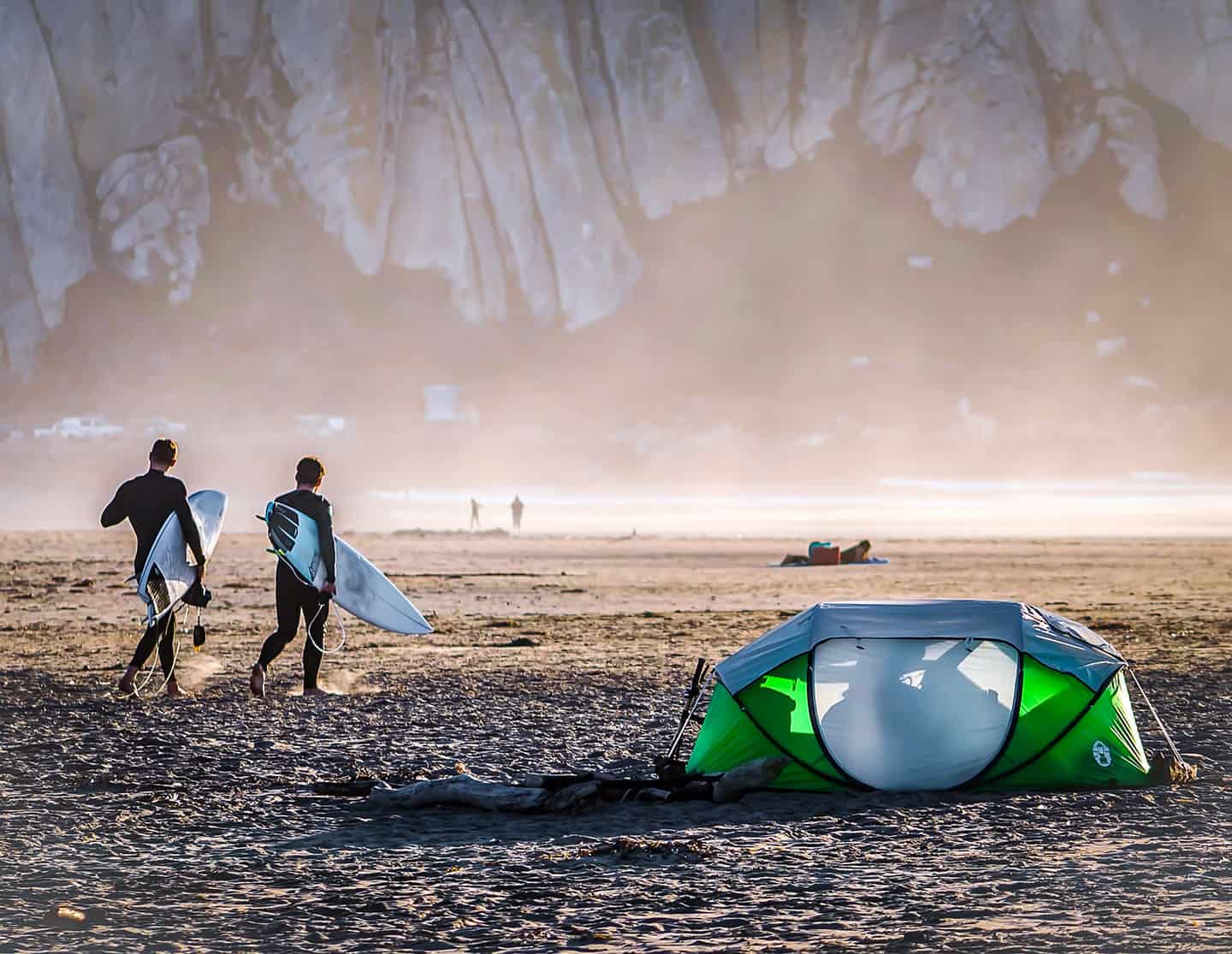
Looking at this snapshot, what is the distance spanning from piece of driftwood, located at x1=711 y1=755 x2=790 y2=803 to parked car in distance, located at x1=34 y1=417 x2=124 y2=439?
237 ft

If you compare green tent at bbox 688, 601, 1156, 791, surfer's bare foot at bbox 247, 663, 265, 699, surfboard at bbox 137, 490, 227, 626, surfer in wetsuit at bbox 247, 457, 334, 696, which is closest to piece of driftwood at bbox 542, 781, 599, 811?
green tent at bbox 688, 601, 1156, 791

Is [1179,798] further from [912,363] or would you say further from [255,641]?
[912,363]

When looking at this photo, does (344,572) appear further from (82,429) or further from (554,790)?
(82,429)

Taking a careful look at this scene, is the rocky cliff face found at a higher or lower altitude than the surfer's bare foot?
higher

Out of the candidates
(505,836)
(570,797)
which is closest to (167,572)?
(570,797)

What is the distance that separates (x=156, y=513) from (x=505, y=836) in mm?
5111

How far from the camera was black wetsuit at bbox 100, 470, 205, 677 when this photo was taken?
10477 millimetres

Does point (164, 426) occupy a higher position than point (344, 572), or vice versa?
point (164, 426)

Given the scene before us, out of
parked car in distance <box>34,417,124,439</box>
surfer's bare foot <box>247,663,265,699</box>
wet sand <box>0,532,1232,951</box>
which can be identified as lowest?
wet sand <box>0,532,1232,951</box>

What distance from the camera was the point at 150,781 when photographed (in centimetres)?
770

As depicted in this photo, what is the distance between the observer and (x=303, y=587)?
10547 millimetres

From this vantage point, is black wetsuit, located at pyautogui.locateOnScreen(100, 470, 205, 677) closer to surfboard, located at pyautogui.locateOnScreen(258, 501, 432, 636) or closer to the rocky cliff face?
surfboard, located at pyautogui.locateOnScreen(258, 501, 432, 636)

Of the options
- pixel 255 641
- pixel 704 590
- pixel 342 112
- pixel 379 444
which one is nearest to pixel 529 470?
pixel 379 444

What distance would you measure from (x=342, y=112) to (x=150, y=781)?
7102cm
